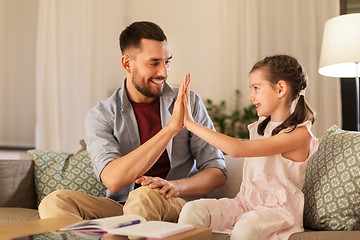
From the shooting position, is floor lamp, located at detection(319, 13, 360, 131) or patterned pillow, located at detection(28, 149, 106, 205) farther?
floor lamp, located at detection(319, 13, 360, 131)

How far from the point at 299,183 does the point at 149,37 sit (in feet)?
3.38

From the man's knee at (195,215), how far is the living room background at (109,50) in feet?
8.48

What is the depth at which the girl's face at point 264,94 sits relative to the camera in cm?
180

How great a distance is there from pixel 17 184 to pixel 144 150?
91 cm

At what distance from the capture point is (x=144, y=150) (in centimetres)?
185

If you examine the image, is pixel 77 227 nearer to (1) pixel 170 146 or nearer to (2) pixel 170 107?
(1) pixel 170 146

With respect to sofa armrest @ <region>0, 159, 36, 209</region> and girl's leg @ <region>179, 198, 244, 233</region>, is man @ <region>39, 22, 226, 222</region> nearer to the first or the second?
girl's leg @ <region>179, 198, 244, 233</region>

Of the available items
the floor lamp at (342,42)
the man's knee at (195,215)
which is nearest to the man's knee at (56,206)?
the man's knee at (195,215)

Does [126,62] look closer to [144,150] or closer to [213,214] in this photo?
[144,150]

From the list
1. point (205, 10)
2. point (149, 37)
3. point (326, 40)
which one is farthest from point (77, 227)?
point (205, 10)

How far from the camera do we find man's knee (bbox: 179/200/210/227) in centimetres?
159

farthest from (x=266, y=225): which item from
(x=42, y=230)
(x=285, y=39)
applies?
(x=285, y=39)

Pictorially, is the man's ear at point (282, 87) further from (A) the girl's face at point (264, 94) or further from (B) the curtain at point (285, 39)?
(B) the curtain at point (285, 39)

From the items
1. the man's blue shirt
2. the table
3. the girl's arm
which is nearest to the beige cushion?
the man's blue shirt
